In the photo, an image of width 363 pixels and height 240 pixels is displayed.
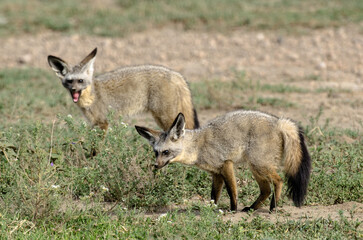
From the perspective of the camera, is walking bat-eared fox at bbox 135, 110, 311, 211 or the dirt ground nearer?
walking bat-eared fox at bbox 135, 110, 311, 211

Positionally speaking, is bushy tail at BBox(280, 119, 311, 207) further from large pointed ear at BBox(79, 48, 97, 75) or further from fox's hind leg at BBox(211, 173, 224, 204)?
large pointed ear at BBox(79, 48, 97, 75)

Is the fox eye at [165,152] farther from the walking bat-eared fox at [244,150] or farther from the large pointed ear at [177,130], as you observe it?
the large pointed ear at [177,130]

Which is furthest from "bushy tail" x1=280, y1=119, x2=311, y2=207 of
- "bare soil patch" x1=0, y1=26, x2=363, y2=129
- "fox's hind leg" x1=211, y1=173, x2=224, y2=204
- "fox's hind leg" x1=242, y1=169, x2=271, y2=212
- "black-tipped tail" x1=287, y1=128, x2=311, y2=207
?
"bare soil patch" x1=0, y1=26, x2=363, y2=129

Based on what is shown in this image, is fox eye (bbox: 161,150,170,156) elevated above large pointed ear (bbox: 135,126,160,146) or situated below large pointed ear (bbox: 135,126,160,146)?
below

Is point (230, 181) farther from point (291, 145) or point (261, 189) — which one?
point (291, 145)

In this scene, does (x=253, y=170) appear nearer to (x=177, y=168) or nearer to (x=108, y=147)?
(x=177, y=168)

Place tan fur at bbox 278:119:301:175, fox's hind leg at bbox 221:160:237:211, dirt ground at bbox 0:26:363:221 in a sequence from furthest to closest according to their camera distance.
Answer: dirt ground at bbox 0:26:363:221
fox's hind leg at bbox 221:160:237:211
tan fur at bbox 278:119:301:175

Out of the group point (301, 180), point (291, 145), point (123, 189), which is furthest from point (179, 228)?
point (291, 145)

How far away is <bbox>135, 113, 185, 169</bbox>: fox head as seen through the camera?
655cm

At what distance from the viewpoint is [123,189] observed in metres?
6.66

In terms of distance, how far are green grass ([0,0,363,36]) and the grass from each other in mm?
5665

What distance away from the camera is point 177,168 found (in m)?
7.09

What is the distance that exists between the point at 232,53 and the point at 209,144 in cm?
648

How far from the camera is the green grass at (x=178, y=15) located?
553 inches
